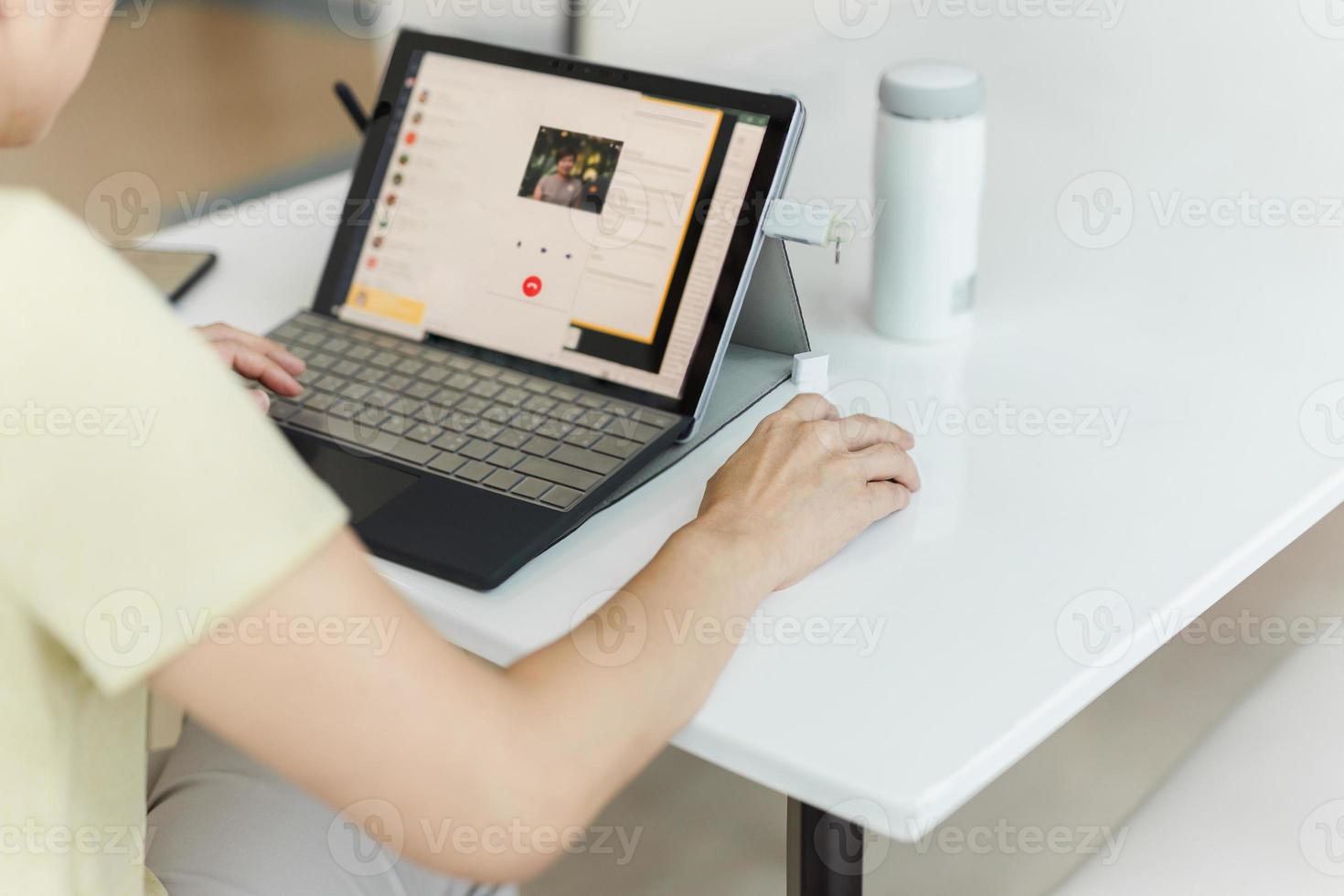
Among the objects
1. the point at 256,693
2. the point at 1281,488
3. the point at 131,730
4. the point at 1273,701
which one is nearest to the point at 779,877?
the point at 1273,701

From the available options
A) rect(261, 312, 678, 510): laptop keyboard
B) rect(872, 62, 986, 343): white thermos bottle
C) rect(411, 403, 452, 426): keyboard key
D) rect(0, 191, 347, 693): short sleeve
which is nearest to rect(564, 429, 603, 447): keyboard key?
rect(261, 312, 678, 510): laptop keyboard

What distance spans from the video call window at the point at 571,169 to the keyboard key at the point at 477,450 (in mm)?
220

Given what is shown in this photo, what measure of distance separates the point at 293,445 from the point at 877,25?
90 centimetres

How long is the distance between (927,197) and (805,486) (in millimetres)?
353

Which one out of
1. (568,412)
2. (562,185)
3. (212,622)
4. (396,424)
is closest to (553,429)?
(568,412)

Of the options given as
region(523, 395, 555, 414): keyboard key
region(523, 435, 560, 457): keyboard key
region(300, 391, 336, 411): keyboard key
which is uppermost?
region(523, 395, 555, 414): keyboard key

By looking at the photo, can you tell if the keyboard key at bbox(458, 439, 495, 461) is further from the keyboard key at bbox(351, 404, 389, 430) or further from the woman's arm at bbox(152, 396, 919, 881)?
the woman's arm at bbox(152, 396, 919, 881)

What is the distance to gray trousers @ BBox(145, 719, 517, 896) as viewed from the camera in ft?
2.89

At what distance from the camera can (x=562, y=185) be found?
108cm

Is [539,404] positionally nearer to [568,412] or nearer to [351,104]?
[568,412]

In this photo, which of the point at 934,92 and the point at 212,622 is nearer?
the point at 212,622

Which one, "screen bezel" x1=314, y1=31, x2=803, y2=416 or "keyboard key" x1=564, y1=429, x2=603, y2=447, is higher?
"screen bezel" x1=314, y1=31, x2=803, y2=416

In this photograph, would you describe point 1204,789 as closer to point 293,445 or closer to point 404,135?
point 293,445

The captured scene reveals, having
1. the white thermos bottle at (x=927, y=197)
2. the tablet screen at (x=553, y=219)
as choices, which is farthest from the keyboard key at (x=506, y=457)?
the white thermos bottle at (x=927, y=197)
